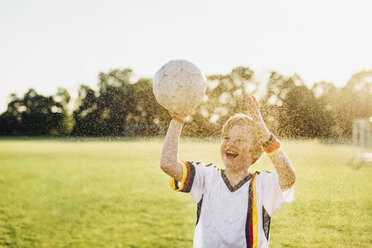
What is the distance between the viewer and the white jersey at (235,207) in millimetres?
2514

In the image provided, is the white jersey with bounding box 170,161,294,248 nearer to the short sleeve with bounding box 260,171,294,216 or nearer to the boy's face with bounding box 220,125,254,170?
the short sleeve with bounding box 260,171,294,216

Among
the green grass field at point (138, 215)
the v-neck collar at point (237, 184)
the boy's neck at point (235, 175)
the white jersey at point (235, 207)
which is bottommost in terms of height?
the green grass field at point (138, 215)

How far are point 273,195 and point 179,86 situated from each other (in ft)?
3.82

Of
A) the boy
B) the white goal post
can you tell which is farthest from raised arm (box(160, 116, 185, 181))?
the white goal post

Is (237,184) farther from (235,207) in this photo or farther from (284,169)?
(284,169)

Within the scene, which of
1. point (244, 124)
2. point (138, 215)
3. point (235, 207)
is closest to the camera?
point (235, 207)

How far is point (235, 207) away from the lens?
102 inches

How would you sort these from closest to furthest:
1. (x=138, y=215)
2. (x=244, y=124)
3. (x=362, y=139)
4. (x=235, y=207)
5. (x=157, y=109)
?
(x=235, y=207), (x=244, y=124), (x=138, y=215), (x=362, y=139), (x=157, y=109)

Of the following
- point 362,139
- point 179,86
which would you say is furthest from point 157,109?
point 179,86

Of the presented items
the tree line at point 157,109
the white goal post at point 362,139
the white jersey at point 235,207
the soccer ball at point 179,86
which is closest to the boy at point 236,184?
the white jersey at point 235,207

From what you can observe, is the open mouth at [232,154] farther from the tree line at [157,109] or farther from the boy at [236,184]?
the tree line at [157,109]

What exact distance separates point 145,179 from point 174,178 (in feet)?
29.7

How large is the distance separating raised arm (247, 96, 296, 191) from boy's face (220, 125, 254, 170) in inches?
11.2

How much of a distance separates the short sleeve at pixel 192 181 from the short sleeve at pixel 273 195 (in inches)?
19.4
